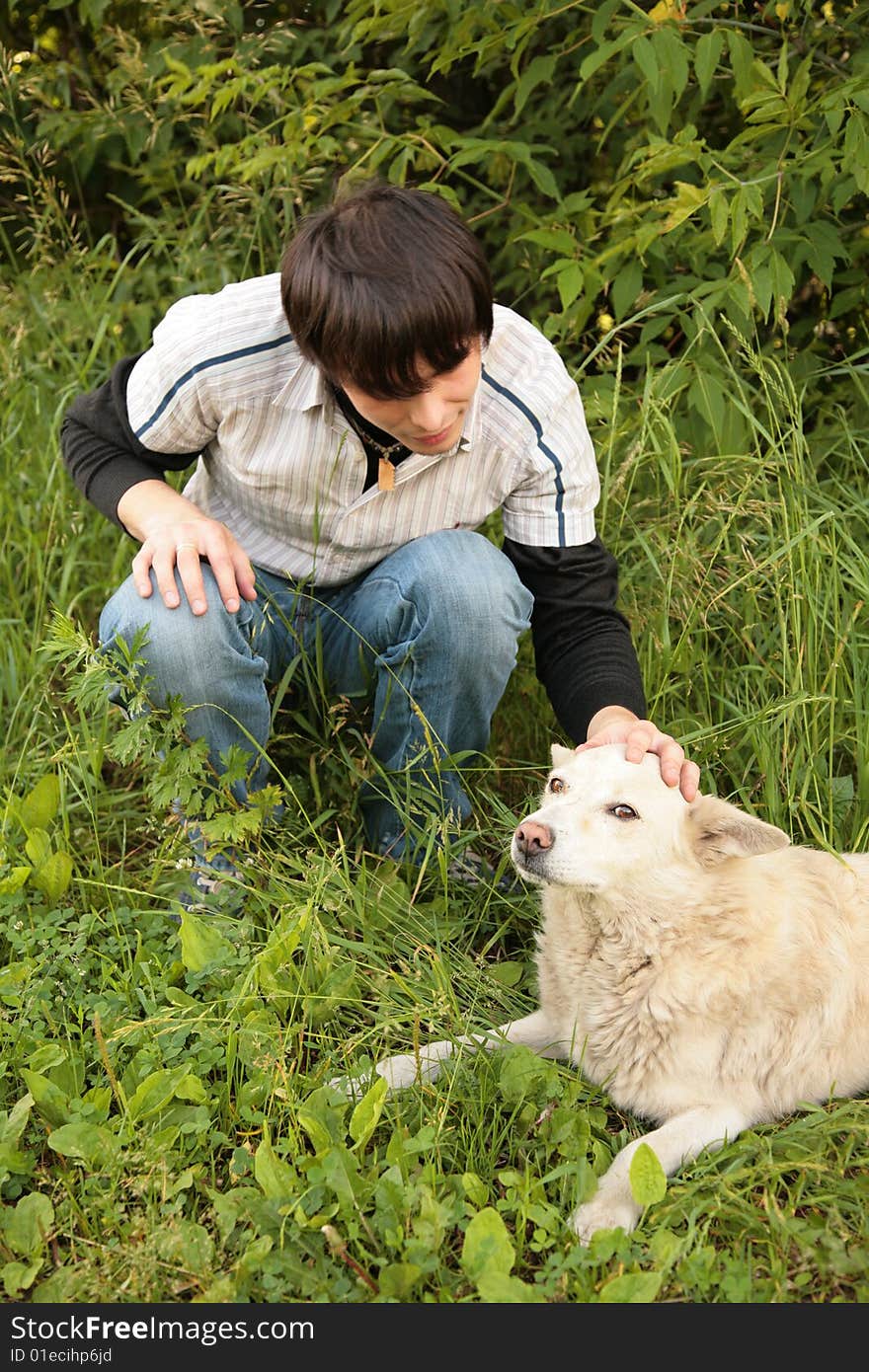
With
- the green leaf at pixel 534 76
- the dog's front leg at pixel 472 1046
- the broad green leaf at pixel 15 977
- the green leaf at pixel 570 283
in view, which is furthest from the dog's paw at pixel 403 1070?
the green leaf at pixel 534 76

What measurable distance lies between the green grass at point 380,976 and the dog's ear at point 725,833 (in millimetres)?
436

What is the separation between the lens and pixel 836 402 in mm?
3455

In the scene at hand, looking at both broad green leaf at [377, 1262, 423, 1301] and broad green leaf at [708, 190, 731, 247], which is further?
broad green leaf at [708, 190, 731, 247]

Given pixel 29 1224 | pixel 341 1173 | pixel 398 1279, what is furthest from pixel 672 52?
pixel 29 1224

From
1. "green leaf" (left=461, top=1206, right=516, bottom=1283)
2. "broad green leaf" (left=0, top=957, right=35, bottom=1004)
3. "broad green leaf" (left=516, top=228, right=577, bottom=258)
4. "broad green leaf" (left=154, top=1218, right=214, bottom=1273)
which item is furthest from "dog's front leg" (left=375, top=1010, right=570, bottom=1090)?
"broad green leaf" (left=516, top=228, right=577, bottom=258)

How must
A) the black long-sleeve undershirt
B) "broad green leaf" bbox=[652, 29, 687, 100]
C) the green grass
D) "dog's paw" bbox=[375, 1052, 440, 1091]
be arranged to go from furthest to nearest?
"broad green leaf" bbox=[652, 29, 687, 100], the black long-sleeve undershirt, "dog's paw" bbox=[375, 1052, 440, 1091], the green grass

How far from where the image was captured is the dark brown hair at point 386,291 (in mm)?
2129

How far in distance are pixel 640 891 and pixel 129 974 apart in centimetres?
103

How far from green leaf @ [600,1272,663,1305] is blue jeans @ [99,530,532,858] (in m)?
1.06

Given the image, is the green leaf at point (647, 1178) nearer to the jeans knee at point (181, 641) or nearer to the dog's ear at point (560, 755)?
the dog's ear at point (560, 755)

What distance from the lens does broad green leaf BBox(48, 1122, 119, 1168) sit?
1.96m

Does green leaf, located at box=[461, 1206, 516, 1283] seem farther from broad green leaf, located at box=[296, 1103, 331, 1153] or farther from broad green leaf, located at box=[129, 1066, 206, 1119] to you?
broad green leaf, located at box=[129, 1066, 206, 1119]
